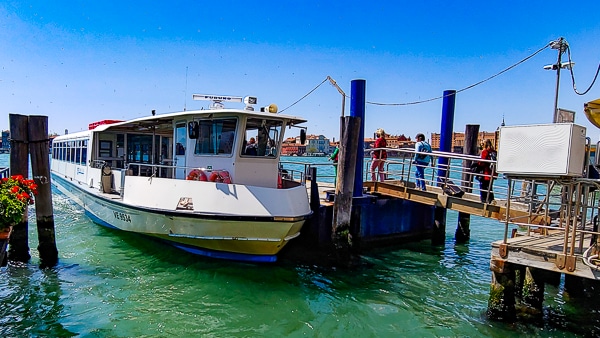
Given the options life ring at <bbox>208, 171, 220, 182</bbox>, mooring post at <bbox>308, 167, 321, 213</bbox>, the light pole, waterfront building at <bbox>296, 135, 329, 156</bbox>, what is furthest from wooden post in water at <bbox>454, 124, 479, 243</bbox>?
waterfront building at <bbox>296, 135, 329, 156</bbox>

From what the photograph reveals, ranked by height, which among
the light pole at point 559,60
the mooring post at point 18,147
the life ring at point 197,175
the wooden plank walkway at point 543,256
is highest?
the light pole at point 559,60

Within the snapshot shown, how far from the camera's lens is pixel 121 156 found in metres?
13.9

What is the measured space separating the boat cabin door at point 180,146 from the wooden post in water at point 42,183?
2.75 metres

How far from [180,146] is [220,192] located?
255 centimetres

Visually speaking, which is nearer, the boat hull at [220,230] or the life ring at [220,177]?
the boat hull at [220,230]

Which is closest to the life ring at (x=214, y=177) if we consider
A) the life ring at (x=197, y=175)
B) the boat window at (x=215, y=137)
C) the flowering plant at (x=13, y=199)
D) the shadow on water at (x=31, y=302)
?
the life ring at (x=197, y=175)

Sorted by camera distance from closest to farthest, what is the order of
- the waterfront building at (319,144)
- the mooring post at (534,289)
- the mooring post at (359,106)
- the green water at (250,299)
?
the green water at (250,299), the mooring post at (534,289), the mooring post at (359,106), the waterfront building at (319,144)

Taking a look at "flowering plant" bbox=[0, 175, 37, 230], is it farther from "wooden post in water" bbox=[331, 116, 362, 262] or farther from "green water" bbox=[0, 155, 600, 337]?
"wooden post in water" bbox=[331, 116, 362, 262]

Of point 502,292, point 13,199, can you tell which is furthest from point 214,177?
point 502,292

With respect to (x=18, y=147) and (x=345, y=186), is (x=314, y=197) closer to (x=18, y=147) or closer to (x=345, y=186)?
(x=345, y=186)

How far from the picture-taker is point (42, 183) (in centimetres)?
864

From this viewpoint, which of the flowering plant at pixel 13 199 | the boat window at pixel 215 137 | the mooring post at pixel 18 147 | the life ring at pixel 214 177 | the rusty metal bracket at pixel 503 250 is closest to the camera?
the flowering plant at pixel 13 199

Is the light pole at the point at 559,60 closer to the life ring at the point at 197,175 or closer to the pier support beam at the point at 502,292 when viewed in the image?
the pier support beam at the point at 502,292

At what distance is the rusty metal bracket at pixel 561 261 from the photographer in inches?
225
